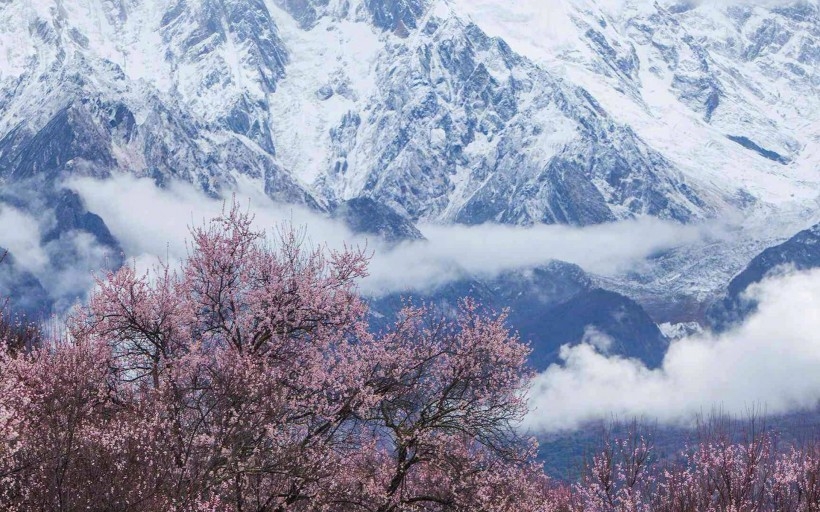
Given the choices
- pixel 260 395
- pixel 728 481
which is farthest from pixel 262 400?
pixel 728 481

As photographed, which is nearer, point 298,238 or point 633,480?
point 298,238

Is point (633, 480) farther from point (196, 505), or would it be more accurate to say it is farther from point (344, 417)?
point (196, 505)

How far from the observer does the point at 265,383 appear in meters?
30.0

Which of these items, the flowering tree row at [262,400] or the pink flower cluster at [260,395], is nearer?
the flowering tree row at [262,400]

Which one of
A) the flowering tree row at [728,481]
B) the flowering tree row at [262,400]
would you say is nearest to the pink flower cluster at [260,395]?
the flowering tree row at [262,400]

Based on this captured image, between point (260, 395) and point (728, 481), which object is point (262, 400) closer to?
point (260, 395)

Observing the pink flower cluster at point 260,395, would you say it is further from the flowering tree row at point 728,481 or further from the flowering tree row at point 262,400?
the flowering tree row at point 728,481

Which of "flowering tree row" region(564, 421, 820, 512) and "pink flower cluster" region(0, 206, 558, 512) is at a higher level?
"pink flower cluster" region(0, 206, 558, 512)

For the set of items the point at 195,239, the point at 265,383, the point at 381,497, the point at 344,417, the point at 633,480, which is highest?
the point at 195,239

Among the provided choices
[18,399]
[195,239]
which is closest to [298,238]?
[195,239]

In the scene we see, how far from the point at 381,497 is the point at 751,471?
44.5ft

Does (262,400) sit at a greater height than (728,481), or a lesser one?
greater

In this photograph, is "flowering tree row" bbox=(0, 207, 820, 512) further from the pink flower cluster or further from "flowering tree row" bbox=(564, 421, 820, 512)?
"flowering tree row" bbox=(564, 421, 820, 512)

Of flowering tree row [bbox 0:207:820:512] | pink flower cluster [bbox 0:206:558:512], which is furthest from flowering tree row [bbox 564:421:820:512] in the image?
pink flower cluster [bbox 0:206:558:512]
